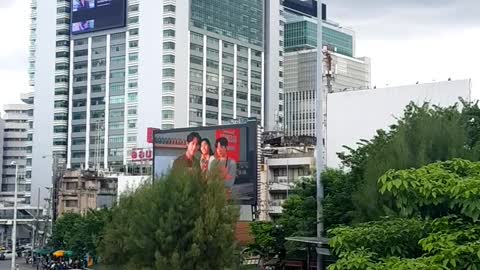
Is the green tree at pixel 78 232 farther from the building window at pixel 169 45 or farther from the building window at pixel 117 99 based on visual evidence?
the building window at pixel 169 45

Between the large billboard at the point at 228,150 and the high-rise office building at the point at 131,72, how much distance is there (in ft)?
155

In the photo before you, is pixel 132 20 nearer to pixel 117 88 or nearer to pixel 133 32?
pixel 133 32

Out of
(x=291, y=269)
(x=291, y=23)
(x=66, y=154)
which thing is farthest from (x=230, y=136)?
(x=291, y=23)

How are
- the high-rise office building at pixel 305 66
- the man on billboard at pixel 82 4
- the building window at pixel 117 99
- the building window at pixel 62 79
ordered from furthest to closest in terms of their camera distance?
the high-rise office building at pixel 305 66
the building window at pixel 62 79
the man on billboard at pixel 82 4
the building window at pixel 117 99

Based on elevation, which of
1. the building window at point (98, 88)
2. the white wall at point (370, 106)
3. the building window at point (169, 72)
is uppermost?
the building window at point (169, 72)

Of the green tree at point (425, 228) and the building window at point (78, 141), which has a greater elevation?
the building window at point (78, 141)

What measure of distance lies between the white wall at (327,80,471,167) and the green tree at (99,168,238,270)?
2221 centimetres

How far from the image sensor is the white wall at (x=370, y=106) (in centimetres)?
4000

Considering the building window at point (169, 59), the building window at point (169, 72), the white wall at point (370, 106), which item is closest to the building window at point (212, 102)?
the building window at point (169, 72)

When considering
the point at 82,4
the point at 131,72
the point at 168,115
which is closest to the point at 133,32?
the point at 131,72

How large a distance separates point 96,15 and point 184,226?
87.0 meters

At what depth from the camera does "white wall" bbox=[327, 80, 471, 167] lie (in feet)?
131

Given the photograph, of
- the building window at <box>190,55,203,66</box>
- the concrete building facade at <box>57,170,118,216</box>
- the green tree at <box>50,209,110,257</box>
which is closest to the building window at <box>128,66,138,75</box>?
the building window at <box>190,55,203,66</box>

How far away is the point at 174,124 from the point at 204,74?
9.58m
